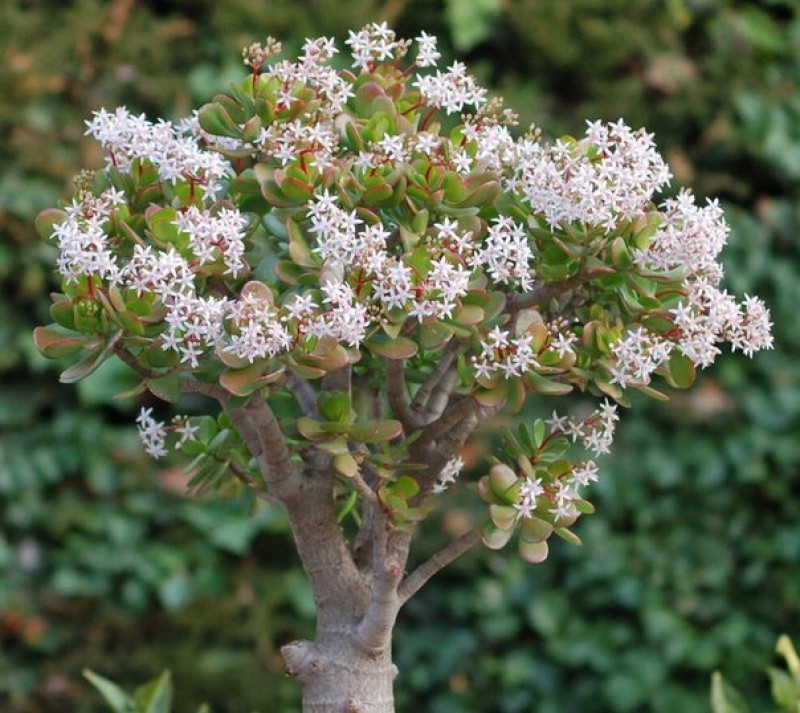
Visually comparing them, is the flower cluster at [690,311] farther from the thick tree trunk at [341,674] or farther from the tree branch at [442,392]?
the thick tree trunk at [341,674]

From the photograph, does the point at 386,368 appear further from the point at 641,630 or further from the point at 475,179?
the point at 641,630

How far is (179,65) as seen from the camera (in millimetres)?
2992

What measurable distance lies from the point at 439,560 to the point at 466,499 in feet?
5.25

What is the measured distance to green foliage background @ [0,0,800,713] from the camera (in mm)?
2857

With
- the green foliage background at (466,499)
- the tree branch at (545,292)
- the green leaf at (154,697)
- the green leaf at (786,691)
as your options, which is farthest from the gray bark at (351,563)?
the green foliage background at (466,499)

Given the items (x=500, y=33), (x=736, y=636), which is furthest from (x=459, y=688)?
(x=500, y=33)

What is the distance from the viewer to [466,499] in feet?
9.66

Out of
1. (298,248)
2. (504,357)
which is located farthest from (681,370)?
(298,248)

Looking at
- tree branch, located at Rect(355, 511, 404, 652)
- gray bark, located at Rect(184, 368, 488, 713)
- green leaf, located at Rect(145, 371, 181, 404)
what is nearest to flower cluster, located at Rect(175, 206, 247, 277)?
green leaf, located at Rect(145, 371, 181, 404)

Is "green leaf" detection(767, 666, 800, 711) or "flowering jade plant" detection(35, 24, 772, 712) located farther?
"green leaf" detection(767, 666, 800, 711)

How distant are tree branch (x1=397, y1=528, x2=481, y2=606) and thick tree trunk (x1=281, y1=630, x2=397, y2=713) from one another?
0.07 m

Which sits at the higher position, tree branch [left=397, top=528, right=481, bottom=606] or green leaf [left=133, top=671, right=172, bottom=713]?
tree branch [left=397, top=528, right=481, bottom=606]

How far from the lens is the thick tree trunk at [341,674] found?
1380 millimetres

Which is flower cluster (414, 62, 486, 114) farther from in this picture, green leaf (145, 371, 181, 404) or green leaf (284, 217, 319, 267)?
green leaf (145, 371, 181, 404)
